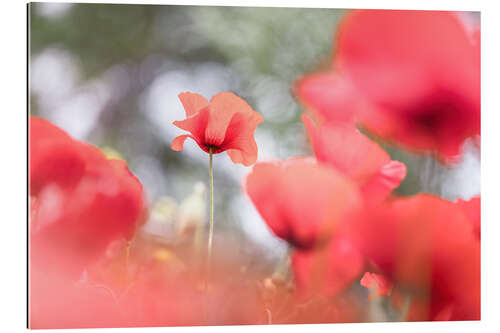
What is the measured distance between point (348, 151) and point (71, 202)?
854 mm

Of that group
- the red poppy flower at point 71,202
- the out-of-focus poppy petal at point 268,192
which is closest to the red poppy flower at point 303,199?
the out-of-focus poppy petal at point 268,192

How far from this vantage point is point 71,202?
2117 millimetres

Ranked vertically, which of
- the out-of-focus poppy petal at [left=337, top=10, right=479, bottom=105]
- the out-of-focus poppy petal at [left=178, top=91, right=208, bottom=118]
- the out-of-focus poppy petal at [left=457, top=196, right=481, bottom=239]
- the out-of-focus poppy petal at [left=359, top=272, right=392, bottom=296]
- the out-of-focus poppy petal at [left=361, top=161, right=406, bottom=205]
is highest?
the out-of-focus poppy petal at [left=337, top=10, right=479, bottom=105]

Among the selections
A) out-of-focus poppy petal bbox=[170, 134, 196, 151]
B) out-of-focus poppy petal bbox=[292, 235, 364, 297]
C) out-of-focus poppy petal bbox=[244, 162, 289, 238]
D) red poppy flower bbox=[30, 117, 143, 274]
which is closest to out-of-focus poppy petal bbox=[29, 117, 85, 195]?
red poppy flower bbox=[30, 117, 143, 274]

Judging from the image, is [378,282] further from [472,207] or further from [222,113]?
[222,113]

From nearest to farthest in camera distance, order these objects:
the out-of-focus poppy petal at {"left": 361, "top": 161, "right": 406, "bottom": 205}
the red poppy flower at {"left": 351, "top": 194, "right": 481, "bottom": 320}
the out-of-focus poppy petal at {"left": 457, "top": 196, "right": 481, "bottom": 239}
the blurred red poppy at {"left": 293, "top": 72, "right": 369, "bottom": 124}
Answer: the red poppy flower at {"left": 351, "top": 194, "right": 481, "bottom": 320}, the out-of-focus poppy petal at {"left": 361, "top": 161, "right": 406, "bottom": 205}, the blurred red poppy at {"left": 293, "top": 72, "right": 369, "bottom": 124}, the out-of-focus poppy petal at {"left": 457, "top": 196, "right": 481, "bottom": 239}

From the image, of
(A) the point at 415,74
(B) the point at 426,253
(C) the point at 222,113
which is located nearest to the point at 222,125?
(C) the point at 222,113

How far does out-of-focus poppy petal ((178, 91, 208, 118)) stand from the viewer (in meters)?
2.25

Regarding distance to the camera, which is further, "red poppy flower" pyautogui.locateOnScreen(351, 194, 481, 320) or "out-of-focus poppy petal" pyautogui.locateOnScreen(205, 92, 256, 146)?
"out-of-focus poppy petal" pyautogui.locateOnScreen(205, 92, 256, 146)

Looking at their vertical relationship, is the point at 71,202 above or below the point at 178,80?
below

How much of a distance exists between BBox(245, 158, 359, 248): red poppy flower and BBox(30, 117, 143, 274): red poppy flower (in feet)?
1.39

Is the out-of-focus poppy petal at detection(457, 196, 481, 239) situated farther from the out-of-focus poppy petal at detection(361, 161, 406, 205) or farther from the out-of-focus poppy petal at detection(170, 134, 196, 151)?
the out-of-focus poppy petal at detection(170, 134, 196, 151)

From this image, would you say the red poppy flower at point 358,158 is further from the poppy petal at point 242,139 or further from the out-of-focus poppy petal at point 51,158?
the out-of-focus poppy petal at point 51,158
